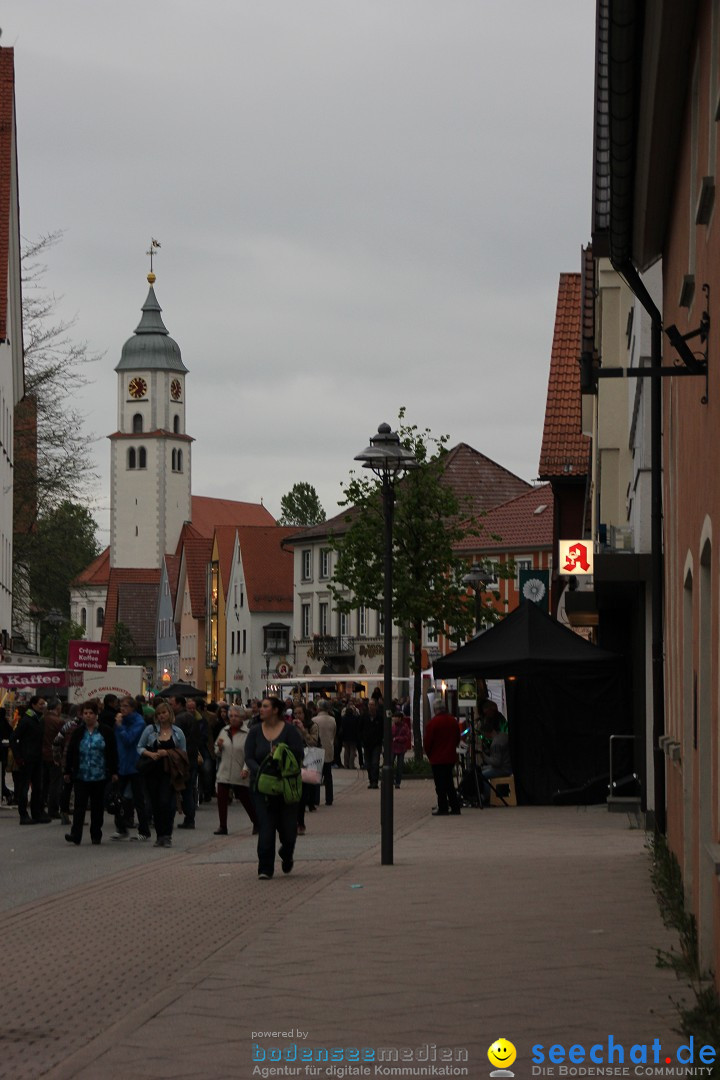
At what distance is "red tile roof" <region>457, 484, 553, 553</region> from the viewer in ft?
280

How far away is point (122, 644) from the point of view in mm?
137750

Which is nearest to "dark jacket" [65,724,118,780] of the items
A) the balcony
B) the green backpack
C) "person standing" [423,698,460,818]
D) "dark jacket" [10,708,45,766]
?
"dark jacket" [10,708,45,766]

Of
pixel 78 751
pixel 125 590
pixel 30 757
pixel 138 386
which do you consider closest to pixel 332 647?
pixel 125 590

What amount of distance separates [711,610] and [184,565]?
12181 cm

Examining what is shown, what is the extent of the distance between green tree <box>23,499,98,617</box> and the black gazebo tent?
2743 cm

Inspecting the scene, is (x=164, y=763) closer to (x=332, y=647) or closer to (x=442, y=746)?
(x=442, y=746)

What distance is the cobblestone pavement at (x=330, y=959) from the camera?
870 cm

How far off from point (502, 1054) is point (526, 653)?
20776 millimetres

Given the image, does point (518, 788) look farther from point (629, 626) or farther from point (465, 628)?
point (465, 628)

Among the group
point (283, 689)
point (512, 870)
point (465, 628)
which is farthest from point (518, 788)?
point (283, 689)

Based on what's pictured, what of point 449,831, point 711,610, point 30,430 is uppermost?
point 30,430

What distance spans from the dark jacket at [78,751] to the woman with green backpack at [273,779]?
4.74m

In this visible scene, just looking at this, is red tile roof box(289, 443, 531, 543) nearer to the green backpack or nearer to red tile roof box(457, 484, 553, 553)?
red tile roof box(457, 484, 553, 553)

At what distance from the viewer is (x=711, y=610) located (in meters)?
9.25
